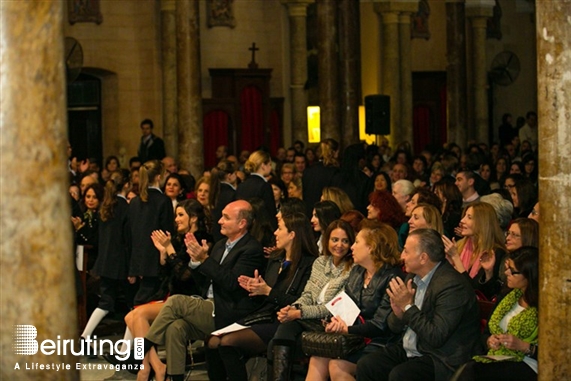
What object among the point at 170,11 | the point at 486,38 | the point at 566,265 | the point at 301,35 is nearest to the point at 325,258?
the point at 566,265

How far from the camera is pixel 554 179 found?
5.43 meters

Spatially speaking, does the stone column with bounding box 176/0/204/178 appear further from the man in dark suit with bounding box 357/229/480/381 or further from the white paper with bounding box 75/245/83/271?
the man in dark suit with bounding box 357/229/480/381

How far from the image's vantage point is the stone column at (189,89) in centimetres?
1652

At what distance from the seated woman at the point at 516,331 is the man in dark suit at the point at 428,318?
16 cm

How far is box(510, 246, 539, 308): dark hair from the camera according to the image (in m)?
6.60

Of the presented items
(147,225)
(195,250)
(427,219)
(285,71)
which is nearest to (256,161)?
(147,225)

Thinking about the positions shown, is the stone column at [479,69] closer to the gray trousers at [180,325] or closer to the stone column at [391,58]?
the stone column at [391,58]

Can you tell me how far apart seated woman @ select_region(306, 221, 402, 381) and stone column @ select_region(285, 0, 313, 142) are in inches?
688

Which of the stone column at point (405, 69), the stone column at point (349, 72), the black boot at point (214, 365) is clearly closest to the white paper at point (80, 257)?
the black boot at point (214, 365)

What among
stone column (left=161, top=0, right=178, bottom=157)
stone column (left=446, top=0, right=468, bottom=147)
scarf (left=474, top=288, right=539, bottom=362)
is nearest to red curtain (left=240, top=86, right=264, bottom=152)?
stone column (left=161, top=0, right=178, bottom=157)

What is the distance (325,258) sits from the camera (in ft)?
26.3

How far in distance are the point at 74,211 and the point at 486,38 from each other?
20364mm

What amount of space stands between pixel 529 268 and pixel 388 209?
3.34 meters

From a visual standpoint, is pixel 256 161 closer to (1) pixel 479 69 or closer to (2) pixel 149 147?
(2) pixel 149 147
